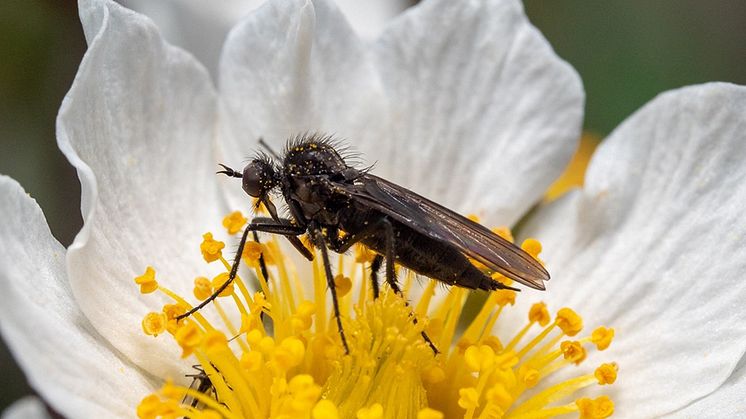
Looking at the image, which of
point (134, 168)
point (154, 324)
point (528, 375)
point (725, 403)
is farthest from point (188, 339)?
point (725, 403)


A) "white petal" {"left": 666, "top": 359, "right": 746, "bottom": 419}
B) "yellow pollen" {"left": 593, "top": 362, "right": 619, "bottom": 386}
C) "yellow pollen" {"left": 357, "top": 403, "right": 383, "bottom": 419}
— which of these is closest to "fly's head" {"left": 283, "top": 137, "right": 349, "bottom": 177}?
"yellow pollen" {"left": 357, "top": 403, "right": 383, "bottom": 419}

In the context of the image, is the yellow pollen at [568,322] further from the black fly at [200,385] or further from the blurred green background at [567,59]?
the blurred green background at [567,59]

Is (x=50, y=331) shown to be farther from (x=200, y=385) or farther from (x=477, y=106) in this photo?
(x=477, y=106)

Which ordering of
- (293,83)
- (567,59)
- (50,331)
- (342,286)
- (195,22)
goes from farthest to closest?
(567,59) → (195,22) → (293,83) → (342,286) → (50,331)

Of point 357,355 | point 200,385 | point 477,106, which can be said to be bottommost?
point 200,385

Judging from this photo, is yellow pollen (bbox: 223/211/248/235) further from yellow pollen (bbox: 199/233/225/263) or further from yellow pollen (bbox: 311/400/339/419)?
yellow pollen (bbox: 311/400/339/419)

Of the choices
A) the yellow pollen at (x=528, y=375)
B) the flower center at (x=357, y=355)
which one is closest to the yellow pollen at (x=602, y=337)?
the flower center at (x=357, y=355)
